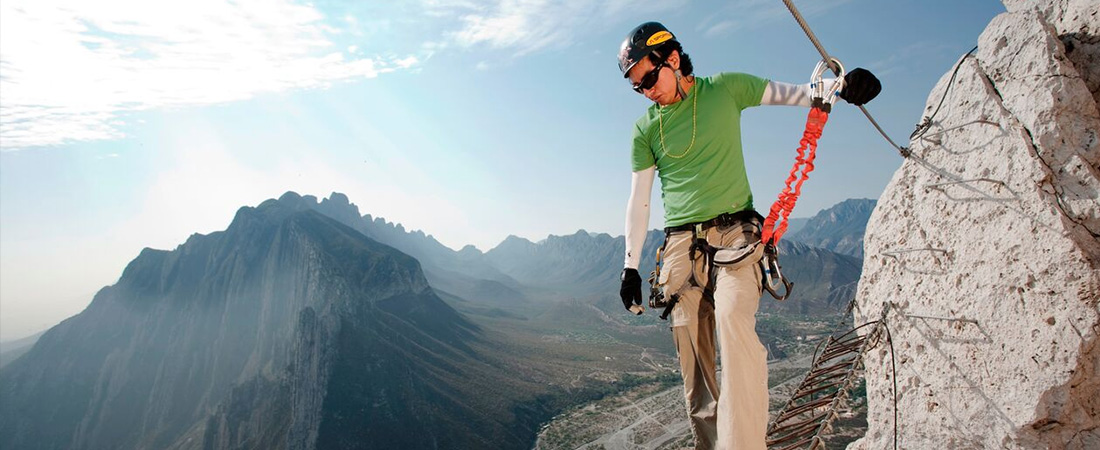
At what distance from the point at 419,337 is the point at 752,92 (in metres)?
123

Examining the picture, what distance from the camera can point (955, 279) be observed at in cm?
457

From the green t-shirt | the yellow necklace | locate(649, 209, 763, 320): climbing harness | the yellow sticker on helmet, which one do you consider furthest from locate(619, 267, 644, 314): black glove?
the yellow sticker on helmet

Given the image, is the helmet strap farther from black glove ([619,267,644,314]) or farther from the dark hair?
black glove ([619,267,644,314])

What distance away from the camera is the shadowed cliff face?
86.8 meters

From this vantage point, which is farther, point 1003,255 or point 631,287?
point 631,287

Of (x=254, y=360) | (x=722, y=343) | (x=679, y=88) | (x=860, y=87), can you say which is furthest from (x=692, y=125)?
(x=254, y=360)

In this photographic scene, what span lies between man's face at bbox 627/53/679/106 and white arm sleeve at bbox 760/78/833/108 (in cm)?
82

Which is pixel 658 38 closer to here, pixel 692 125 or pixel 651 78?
pixel 651 78

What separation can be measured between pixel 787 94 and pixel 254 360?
121132mm

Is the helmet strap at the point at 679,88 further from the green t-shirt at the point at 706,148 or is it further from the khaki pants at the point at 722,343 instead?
the khaki pants at the point at 722,343

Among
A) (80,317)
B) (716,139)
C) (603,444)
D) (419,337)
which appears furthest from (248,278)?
(716,139)

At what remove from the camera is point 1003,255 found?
4168mm

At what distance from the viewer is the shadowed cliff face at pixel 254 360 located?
8681 centimetres

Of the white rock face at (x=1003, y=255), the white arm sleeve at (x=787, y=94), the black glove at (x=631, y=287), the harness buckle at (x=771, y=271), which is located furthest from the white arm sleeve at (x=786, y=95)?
the black glove at (x=631, y=287)
